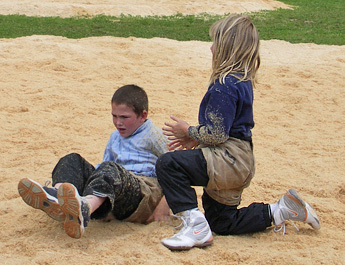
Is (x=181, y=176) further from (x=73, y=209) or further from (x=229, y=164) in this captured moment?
(x=73, y=209)

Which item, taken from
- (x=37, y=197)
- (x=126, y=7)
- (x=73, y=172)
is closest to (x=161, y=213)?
(x=73, y=172)

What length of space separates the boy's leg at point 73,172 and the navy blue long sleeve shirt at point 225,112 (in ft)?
2.55

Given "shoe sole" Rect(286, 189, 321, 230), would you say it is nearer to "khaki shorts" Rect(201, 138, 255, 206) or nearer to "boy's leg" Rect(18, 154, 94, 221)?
"khaki shorts" Rect(201, 138, 255, 206)

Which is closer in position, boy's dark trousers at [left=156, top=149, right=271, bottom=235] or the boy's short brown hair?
boy's dark trousers at [left=156, top=149, right=271, bottom=235]

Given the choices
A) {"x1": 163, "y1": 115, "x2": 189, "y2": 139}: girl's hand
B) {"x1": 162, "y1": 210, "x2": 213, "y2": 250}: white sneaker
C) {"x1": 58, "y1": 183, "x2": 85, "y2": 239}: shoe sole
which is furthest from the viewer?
{"x1": 163, "y1": 115, "x2": 189, "y2": 139}: girl's hand

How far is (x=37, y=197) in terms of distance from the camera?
281 cm

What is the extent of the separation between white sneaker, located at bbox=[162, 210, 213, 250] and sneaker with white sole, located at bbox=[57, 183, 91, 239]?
46cm

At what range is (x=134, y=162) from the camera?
3.40 meters

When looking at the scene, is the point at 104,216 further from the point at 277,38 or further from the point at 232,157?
the point at 277,38

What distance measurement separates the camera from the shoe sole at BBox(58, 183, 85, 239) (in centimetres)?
270

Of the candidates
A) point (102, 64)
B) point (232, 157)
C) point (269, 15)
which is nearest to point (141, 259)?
point (232, 157)

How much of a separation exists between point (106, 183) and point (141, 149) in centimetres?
51

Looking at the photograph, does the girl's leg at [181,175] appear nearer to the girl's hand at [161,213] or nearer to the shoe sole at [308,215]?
the girl's hand at [161,213]

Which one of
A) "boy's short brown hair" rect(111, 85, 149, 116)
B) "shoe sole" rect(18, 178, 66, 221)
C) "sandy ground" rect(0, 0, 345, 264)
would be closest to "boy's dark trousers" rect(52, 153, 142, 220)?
"sandy ground" rect(0, 0, 345, 264)
